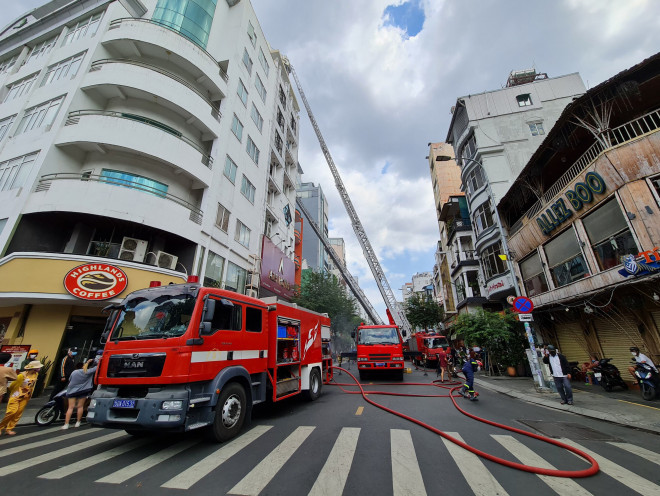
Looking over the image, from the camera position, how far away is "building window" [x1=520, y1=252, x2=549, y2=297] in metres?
15.4

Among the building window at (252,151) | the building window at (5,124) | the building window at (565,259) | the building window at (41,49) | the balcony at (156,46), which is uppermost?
the building window at (41,49)

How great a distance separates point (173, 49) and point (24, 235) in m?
12.6

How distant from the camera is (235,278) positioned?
1873cm

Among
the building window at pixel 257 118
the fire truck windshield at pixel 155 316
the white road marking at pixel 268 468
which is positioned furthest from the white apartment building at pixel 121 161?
the white road marking at pixel 268 468

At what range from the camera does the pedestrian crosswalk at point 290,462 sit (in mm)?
3588

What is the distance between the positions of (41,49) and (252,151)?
1580cm

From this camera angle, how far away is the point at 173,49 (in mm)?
16219

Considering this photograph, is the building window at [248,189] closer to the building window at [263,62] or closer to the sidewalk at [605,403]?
the building window at [263,62]

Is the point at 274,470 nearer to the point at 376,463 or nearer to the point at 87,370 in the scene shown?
the point at 376,463

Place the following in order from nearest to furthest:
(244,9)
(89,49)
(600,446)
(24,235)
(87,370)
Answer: (600,446) < (87,370) < (24,235) < (89,49) < (244,9)

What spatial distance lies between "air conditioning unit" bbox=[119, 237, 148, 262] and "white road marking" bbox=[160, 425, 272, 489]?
11177 mm

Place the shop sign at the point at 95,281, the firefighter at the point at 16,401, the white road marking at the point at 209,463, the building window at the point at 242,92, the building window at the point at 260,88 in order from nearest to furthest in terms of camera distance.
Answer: the white road marking at the point at 209,463 < the firefighter at the point at 16,401 < the shop sign at the point at 95,281 < the building window at the point at 242,92 < the building window at the point at 260,88

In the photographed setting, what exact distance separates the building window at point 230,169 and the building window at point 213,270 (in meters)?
5.60

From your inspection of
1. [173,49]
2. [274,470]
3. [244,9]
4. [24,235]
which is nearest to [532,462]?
[274,470]
